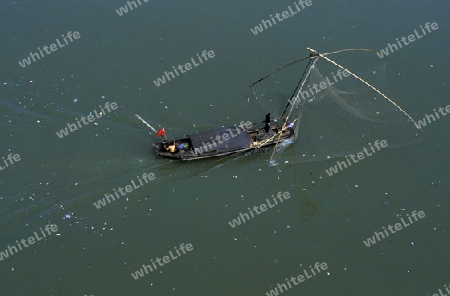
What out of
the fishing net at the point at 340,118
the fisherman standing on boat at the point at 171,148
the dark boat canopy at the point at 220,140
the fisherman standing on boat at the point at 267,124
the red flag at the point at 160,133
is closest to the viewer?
the red flag at the point at 160,133

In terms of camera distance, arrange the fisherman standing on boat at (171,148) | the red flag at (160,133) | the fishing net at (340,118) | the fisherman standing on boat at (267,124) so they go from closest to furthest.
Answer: the red flag at (160,133) → the fisherman standing on boat at (171,148) → the fisherman standing on boat at (267,124) → the fishing net at (340,118)

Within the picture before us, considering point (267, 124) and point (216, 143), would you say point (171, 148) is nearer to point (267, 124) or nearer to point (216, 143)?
point (216, 143)

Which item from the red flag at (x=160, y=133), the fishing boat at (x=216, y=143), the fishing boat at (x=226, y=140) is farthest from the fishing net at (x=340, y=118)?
the red flag at (x=160, y=133)

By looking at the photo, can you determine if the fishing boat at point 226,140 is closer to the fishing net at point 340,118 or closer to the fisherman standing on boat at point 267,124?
the fisherman standing on boat at point 267,124

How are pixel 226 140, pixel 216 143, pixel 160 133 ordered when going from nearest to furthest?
pixel 160 133
pixel 216 143
pixel 226 140

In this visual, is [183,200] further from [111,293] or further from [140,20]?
→ [140,20]

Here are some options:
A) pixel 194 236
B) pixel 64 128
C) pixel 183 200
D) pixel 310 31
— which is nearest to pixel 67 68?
pixel 64 128

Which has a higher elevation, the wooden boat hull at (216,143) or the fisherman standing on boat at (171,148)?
the fisherman standing on boat at (171,148)

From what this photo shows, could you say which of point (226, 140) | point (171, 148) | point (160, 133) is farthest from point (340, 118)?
point (160, 133)

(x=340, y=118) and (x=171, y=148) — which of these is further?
(x=340, y=118)
